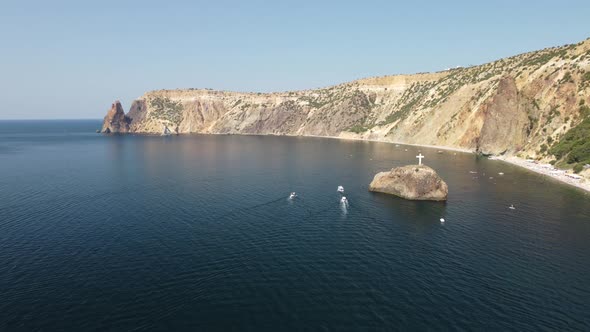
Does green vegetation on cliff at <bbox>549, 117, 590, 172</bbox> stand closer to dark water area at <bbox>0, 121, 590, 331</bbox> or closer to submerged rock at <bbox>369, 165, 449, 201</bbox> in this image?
dark water area at <bbox>0, 121, 590, 331</bbox>

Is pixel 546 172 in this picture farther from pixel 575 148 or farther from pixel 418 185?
pixel 418 185

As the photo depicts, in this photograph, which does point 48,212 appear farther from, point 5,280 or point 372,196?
→ point 372,196

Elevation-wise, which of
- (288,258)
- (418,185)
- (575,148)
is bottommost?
(288,258)

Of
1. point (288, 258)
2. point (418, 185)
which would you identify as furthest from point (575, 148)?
point (288, 258)

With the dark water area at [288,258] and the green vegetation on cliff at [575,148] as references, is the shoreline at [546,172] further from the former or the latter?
the green vegetation on cliff at [575,148]

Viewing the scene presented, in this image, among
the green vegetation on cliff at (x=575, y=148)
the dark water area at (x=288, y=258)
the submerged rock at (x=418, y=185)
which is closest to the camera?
the dark water area at (x=288, y=258)

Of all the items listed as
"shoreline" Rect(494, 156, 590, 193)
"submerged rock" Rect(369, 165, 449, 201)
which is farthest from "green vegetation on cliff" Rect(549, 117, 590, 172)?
"submerged rock" Rect(369, 165, 449, 201)

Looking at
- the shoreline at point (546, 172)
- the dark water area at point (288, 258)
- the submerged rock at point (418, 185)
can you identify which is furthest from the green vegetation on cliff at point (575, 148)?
the submerged rock at point (418, 185)
